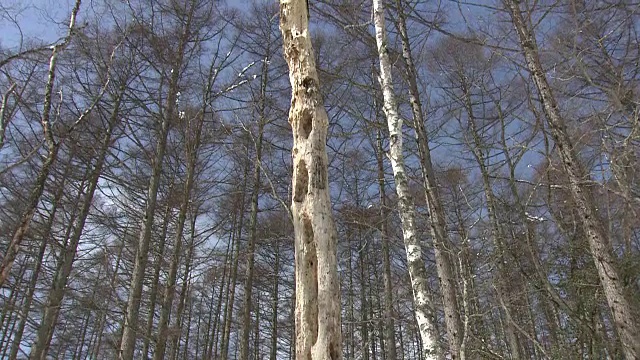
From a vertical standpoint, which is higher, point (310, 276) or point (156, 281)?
point (156, 281)

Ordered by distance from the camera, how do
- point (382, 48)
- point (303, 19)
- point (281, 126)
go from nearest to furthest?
point (303, 19), point (382, 48), point (281, 126)

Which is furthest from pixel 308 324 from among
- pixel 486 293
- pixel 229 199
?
pixel 229 199

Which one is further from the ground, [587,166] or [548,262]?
[587,166]

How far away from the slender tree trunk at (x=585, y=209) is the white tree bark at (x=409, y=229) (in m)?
2.18

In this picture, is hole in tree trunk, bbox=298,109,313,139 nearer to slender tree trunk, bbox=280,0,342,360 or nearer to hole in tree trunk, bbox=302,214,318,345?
slender tree trunk, bbox=280,0,342,360

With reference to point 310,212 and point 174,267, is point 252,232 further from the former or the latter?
point 310,212

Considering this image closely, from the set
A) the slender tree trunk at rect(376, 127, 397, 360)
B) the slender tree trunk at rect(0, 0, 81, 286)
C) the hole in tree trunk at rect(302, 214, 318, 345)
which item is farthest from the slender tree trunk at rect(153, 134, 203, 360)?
the slender tree trunk at rect(376, 127, 397, 360)

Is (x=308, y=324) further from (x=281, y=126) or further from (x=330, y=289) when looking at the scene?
(x=281, y=126)

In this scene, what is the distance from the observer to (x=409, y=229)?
14.7 feet

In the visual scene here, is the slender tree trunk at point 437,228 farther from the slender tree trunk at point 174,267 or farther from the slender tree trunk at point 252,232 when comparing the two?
the slender tree trunk at point 174,267

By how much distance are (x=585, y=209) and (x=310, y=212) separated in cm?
418

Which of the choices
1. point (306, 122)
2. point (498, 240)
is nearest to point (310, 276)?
point (306, 122)

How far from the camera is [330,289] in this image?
2633 millimetres

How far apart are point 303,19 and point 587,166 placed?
5.17 metres
